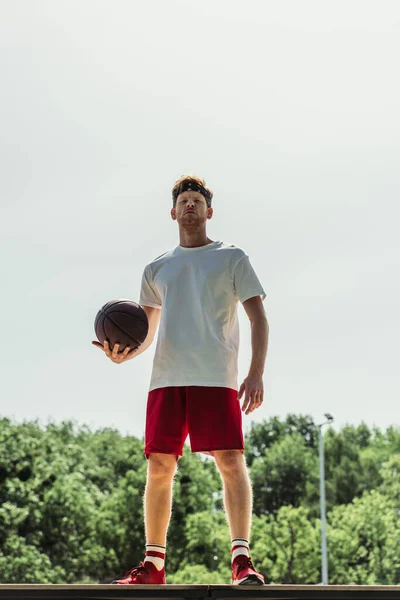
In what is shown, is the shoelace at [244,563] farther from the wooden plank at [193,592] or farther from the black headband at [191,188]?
the black headband at [191,188]

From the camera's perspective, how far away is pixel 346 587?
3789mm

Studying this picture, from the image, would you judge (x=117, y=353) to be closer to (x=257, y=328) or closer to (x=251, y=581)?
(x=257, y=328)

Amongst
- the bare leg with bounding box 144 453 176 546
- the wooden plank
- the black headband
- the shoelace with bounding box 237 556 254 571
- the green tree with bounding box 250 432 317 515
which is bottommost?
the wooden plank

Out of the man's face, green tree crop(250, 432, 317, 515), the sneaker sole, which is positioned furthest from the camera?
green tree crop(250, 432, 317, 515)

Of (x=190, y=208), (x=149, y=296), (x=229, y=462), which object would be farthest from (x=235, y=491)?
(x=190, y=208)

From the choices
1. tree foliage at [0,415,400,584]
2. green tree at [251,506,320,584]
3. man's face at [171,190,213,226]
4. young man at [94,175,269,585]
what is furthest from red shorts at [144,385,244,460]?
green tree at [251,506,320,584]

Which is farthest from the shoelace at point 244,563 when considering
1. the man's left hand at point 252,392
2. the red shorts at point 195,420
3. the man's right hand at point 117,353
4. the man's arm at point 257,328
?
the man's right hand at point 117,353

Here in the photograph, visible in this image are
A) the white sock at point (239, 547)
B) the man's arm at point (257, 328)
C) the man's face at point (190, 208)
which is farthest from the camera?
the man's face at point (190, 208)

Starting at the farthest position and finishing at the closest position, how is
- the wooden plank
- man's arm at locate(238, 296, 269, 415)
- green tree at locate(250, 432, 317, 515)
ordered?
green tree at locate(250, 432, 317, 515) → man's arm at locate(238, 296, 269, 415) → the wooden plank

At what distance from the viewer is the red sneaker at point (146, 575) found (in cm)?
436

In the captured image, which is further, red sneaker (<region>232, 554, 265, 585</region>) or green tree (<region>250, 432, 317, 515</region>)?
green tree (<region>250, 432, 317, 515</region>)

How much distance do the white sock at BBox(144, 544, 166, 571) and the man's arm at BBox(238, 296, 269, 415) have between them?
37.2 inches

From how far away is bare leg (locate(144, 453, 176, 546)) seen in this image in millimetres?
4645

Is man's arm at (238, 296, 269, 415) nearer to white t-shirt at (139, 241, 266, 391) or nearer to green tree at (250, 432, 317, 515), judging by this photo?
white t-shirt at (139, 241, 266, 391)
